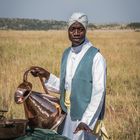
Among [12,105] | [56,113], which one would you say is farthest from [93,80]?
[12,105]

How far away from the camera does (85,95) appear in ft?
13.1

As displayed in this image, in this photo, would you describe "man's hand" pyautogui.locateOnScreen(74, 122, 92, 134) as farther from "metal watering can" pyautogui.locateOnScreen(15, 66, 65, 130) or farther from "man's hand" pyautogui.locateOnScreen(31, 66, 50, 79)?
"man's hand" pyautogui.locateOnScreen(31, 66, 50, 79)

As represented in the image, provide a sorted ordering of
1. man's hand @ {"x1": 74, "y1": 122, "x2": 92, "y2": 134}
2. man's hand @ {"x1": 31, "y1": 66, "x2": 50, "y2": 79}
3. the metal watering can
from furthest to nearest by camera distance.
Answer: man's hand @ {"x1": 31, "y1": 66, "x2": 50, "y2": 79}, the metal watering can, man's hand @ {"x1": 74, "y1": 122, "x2": 92, "y2": 134}

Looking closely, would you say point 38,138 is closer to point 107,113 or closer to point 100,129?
point 100,129

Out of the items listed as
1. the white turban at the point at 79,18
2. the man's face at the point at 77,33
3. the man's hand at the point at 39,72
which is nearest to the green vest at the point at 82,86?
the man's face at the point at 77,33

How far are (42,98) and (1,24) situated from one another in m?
89.4

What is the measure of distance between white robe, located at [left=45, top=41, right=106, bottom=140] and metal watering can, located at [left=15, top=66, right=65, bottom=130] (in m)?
0.17

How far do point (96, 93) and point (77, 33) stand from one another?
0.52 metres

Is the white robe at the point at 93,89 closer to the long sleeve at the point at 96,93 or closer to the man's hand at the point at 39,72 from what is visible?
the long sleeve at the point at 96,93

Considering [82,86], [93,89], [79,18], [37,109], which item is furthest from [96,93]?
[79,18]

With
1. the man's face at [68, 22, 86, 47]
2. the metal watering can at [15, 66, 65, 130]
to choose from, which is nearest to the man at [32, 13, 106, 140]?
the man's face at [68, 22, 86, 47]

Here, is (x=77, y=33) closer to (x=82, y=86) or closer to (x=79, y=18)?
(x=79, y=18)

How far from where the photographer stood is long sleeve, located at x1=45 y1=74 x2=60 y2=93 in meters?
4.46

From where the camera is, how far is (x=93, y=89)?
3930 mm
